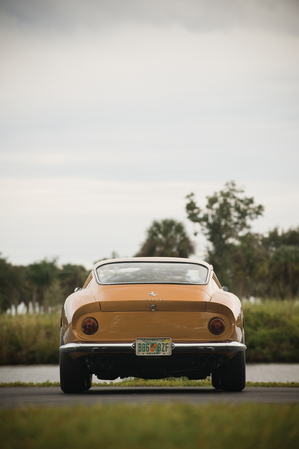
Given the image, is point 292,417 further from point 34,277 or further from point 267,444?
point 34,277

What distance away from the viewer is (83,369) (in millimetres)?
7117

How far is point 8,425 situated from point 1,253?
60142mm

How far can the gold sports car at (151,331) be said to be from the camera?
655cm

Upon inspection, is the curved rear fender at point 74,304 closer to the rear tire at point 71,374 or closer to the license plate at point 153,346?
the rear tire at point 71,374

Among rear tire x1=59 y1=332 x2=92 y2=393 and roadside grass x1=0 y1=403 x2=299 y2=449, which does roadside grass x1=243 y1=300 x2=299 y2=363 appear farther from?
roadside grass x1=0 y1=403 x2=299 y2=449

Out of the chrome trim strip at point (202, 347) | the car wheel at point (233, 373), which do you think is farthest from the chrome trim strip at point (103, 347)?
the car wheel at point (233, 373)

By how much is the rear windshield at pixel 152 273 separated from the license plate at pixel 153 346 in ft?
2.31

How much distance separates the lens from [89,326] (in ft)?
21.8

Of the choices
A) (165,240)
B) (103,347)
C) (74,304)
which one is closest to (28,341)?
(165,240)

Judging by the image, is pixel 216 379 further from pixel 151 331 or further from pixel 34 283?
pixel 34 283

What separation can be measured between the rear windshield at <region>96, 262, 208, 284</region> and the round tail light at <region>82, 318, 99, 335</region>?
0.60 meters

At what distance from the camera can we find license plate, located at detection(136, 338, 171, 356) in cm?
653

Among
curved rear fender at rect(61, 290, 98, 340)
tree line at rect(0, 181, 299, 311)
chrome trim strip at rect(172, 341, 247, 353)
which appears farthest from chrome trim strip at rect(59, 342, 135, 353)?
tree line at rect(0, 181, 299, 311)

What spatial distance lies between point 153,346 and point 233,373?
106 centimetres
